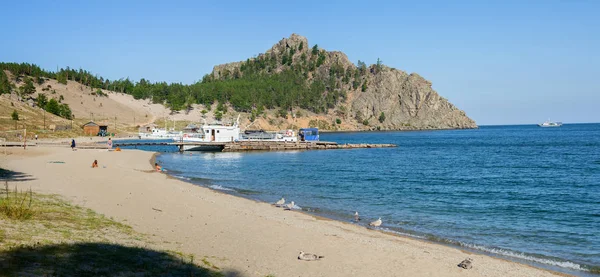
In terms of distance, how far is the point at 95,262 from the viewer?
31.9ft

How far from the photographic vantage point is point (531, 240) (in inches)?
732

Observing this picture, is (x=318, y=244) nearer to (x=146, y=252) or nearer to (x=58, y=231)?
(x=146, y=252)

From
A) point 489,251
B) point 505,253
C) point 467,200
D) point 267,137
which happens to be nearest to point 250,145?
point 267,137

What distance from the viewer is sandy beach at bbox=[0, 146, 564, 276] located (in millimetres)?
12688

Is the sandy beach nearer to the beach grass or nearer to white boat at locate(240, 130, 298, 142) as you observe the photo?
the beach grass

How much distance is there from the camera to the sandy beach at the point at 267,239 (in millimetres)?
12688

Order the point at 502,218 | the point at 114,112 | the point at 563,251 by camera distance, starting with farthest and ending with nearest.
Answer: the point at 114,112 < the point at 502,218 < the point at 563,251

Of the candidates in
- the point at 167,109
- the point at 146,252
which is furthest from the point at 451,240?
the point at 167,109

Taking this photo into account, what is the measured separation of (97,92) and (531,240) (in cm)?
18448

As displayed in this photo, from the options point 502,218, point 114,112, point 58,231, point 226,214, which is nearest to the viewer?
point 58,231

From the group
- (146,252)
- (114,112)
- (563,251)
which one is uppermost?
(114,112)

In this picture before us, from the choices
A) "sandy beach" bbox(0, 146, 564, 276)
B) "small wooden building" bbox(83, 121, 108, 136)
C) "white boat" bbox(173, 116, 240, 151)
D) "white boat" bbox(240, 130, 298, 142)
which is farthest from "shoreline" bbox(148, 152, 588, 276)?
"small wooden building" bbox(83, 121, 108, 136)

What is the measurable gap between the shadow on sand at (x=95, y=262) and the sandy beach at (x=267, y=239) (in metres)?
1.08

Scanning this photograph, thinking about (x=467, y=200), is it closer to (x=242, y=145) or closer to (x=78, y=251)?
(x=78, y=251)
